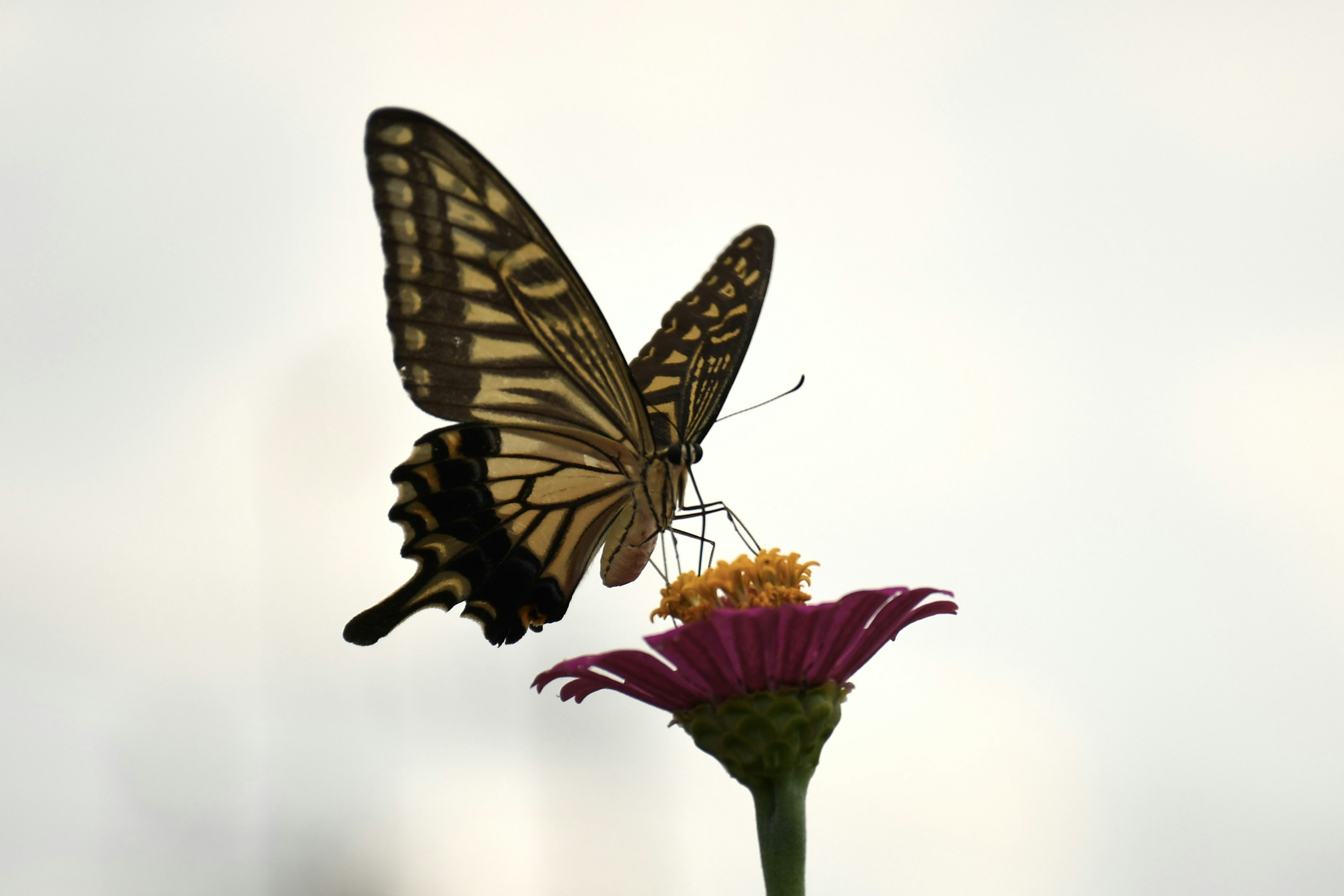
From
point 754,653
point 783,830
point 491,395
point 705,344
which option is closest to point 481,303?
point 491,395

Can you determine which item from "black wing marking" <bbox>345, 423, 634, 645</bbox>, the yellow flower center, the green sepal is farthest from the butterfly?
the green sepal

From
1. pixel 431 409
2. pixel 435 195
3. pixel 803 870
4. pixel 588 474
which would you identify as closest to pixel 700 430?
pixel 588 474

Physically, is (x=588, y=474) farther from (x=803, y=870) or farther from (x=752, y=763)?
(x=803, y=870)

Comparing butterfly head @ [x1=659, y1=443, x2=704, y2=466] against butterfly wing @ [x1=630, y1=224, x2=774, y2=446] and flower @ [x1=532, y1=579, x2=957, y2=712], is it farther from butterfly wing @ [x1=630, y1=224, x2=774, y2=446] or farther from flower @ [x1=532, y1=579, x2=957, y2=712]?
flower @ [x1=532, y1=579, x2=957, y2=712]

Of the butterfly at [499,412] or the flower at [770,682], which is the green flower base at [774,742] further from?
the butterfly at [499,412]

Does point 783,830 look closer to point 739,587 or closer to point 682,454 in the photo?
point 739,587

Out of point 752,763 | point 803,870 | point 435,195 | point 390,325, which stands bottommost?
point 803,870
